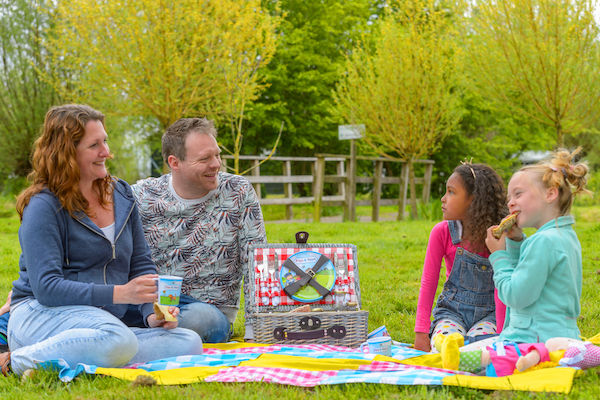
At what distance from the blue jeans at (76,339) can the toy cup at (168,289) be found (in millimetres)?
243

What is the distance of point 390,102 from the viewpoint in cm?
1388

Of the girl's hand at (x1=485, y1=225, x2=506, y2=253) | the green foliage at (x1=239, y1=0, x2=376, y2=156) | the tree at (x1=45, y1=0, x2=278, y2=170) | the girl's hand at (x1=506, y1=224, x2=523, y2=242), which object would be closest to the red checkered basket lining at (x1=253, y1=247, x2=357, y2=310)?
the girl's hand at (x1=485, y1=225, x2=506, y2=253)

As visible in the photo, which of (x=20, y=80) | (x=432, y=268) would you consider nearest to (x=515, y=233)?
(x=432, y=268)

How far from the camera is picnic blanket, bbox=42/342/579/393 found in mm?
2789

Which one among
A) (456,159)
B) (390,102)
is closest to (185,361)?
(390,102)

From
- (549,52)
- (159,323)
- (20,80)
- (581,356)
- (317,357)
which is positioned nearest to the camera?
(581,356)

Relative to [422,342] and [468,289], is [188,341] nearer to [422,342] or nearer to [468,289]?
[422,342]

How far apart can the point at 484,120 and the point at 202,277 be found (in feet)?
81.0

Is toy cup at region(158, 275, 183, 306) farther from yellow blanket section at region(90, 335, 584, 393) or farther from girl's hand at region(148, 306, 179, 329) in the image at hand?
yellow blanket section at region(90, 335, 584, 393)

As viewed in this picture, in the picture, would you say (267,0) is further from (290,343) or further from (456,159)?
(290,343)

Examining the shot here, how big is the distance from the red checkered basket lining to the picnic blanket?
14.6 inches

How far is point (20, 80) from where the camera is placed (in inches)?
628

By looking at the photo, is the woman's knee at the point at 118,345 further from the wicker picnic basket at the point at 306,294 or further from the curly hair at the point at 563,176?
the curly hair at the point at 563,176

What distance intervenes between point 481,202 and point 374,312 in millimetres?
1641
